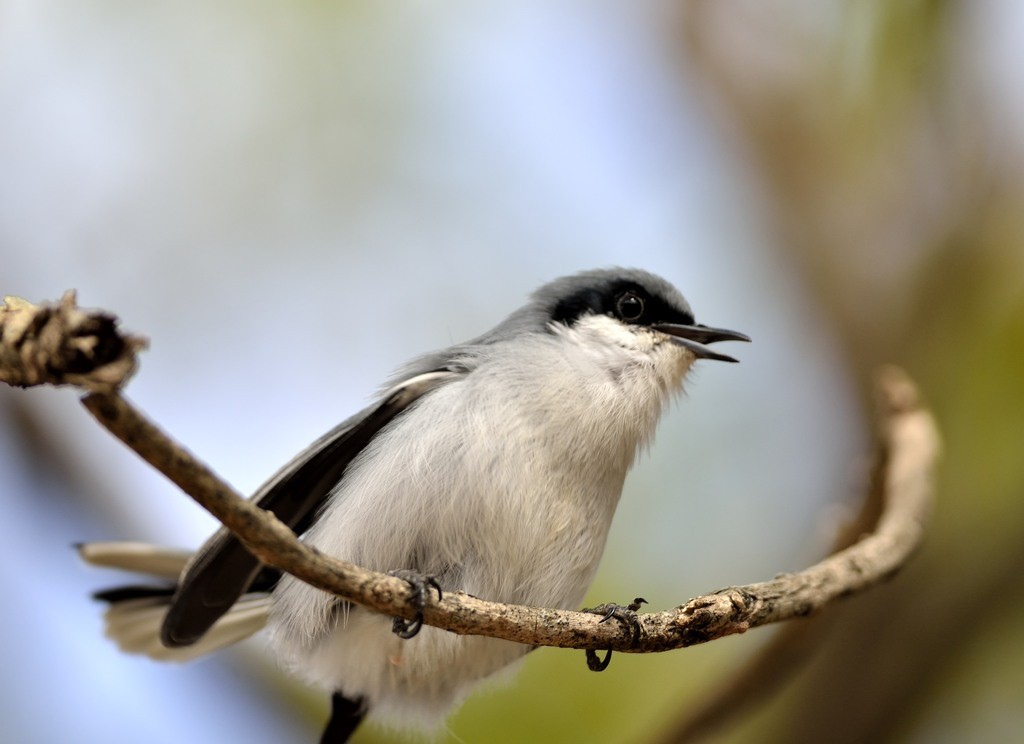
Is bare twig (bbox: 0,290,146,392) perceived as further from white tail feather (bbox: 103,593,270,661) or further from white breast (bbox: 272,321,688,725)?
white tail feather (bbox: 103,593,270,661)

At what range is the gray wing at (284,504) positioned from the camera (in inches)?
90.5

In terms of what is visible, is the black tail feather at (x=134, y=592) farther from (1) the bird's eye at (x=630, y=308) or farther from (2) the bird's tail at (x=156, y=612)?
(1) the bird's eye at (x=630, y=308)

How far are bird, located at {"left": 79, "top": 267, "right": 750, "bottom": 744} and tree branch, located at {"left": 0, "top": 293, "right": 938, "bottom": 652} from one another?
A: 44cm

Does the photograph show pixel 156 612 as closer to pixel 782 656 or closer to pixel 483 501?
pixel 483 501

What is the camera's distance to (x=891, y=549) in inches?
108

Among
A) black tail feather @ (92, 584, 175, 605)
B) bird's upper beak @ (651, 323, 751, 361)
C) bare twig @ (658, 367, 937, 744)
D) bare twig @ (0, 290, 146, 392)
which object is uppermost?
bird's upper beak @ (651, 323, 751, 361)

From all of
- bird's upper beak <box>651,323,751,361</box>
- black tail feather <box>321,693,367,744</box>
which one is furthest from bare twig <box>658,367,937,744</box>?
black tail feather <box>321,693,367,744</box>

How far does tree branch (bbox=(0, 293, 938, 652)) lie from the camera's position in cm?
109

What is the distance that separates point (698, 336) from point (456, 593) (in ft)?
4.29

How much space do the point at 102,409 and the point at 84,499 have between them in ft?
8.77

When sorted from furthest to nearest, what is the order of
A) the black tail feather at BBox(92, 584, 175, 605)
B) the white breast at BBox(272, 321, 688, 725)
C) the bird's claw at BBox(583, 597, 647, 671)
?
1. the black tail feather at BBox(92, 584, 175, 605)
2. the white breast at BBox(272, 321, 688, 725)
3. the bird's claw at BBox(583, 597, 647, 671)

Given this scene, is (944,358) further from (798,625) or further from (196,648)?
(196,648)

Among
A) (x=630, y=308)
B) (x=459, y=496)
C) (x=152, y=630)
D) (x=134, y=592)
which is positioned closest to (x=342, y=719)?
(x=152, y=630)

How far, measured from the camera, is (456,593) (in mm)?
1755
